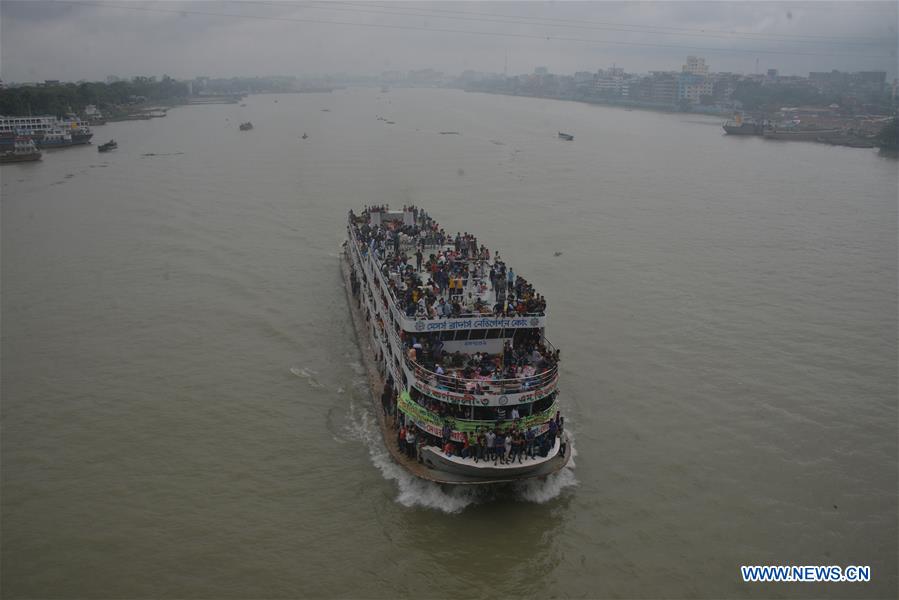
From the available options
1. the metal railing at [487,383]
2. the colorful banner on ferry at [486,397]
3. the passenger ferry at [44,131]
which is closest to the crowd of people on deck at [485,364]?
the metal railing at [487,383]

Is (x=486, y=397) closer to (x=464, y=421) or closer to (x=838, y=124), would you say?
(x=464, y=421)

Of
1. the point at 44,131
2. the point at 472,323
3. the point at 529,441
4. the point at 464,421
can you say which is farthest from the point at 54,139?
the point at 529,441

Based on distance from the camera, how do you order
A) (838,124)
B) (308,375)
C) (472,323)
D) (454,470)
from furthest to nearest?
(838,124)
(308,375)
(472,323)
(454,470)

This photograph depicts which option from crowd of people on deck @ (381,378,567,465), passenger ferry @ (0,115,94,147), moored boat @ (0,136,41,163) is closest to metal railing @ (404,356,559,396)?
crowd of people on deck @ (381,378,567,465)

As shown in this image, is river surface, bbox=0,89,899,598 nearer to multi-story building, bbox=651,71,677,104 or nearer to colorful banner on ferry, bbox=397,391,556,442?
colorful banner on ferry, bbox=397,391,556,442

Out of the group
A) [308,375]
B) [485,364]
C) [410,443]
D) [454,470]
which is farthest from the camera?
[308,375]

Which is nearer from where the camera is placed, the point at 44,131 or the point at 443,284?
the point at 443,284

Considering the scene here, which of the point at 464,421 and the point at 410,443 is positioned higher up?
the point at 464,421

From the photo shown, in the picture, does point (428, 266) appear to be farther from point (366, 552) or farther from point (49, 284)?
point (49, 284)
